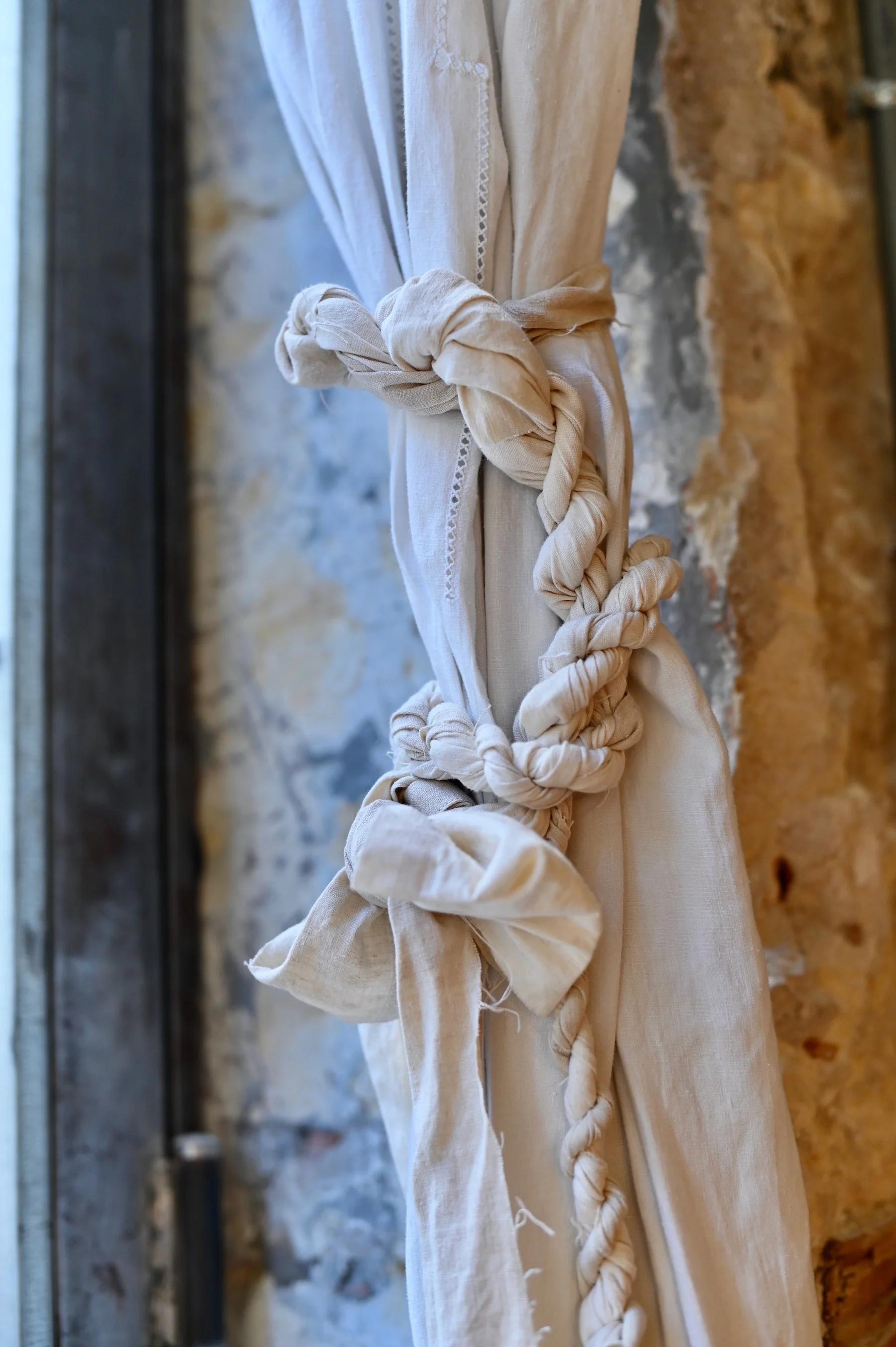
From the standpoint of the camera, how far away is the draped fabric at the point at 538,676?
2.07ft

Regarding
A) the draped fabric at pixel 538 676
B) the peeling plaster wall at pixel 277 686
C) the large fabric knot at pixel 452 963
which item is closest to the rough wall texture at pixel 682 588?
the peeling plaster wall at pixel 277 686

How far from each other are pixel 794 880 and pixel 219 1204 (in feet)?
A: 2.07

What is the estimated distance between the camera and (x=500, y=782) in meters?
0.63

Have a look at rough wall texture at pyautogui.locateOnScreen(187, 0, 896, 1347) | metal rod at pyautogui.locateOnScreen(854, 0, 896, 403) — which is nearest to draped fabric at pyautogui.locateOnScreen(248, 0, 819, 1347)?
rough wall texture at pyautogui.locateOnScreen(187, 0, 896, 1347)

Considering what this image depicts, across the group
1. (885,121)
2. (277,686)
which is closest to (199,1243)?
(277,686)

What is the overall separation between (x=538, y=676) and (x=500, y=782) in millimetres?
92

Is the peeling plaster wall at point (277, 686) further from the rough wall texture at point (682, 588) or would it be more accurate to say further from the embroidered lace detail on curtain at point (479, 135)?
the embroidered lace detail on curtain at point (479, 135)

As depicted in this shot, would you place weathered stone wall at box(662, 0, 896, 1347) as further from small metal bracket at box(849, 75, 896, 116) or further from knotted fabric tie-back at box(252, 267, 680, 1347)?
knotted fabric tie-back at box(252, 267, 680, 1347)

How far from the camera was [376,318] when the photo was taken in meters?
0.72

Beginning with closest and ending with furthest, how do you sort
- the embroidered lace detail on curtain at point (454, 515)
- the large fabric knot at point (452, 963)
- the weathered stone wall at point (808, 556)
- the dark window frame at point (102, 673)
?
the large fabric knot at point (452, 963) → the embroidered lace detail on curtain at point (454, 515) → the weathered stone wall at point (808, 556) → the dark window frame at point (102, 673)

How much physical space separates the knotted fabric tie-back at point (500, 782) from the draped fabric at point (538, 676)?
0.02 m

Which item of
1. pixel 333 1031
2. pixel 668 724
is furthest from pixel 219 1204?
pixel 668 724

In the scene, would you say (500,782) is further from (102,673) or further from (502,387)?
(102,673)

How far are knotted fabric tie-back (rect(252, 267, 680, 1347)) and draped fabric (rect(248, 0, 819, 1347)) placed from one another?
22 mm
